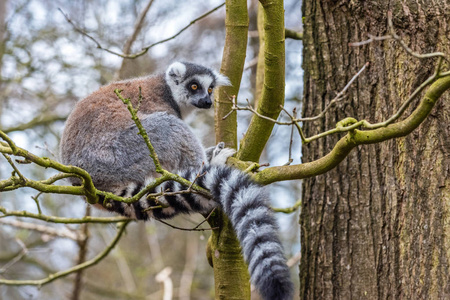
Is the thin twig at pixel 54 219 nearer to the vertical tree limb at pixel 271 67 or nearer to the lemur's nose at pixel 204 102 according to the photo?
the vertical tree limb at pixel 271 67

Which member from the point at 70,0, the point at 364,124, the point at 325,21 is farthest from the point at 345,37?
the point at 70,0

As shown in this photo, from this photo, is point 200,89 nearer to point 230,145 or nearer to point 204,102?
point 204,102

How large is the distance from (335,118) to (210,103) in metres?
2.22

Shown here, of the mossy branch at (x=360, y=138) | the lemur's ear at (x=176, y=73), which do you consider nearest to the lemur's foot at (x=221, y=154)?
the mossy branch at (x=360, y=138)

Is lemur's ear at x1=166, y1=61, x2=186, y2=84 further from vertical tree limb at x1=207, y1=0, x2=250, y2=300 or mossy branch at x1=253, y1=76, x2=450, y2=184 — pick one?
mossy branch at x1=253, y1=76, x2=450, y2=184

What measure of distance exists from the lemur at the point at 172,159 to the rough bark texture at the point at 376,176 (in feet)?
3.12

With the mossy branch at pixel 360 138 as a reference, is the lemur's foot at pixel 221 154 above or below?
above

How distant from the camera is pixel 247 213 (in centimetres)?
298

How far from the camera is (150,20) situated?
26.2 ft

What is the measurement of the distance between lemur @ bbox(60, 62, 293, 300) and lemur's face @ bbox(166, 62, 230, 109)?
0.01m

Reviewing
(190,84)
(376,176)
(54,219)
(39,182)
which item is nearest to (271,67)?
(376,176)

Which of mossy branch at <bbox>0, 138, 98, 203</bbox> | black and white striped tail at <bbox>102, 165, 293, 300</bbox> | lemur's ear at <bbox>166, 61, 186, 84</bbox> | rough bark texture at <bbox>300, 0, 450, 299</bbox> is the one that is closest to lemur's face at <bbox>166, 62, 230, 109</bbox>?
lemur's ear at <bbox>166, 61, 186, 84</bbox>

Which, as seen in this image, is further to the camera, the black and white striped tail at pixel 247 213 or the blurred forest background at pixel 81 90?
the blurred forest background at pixel 81 90

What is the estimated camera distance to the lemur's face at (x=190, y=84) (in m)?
5.79
